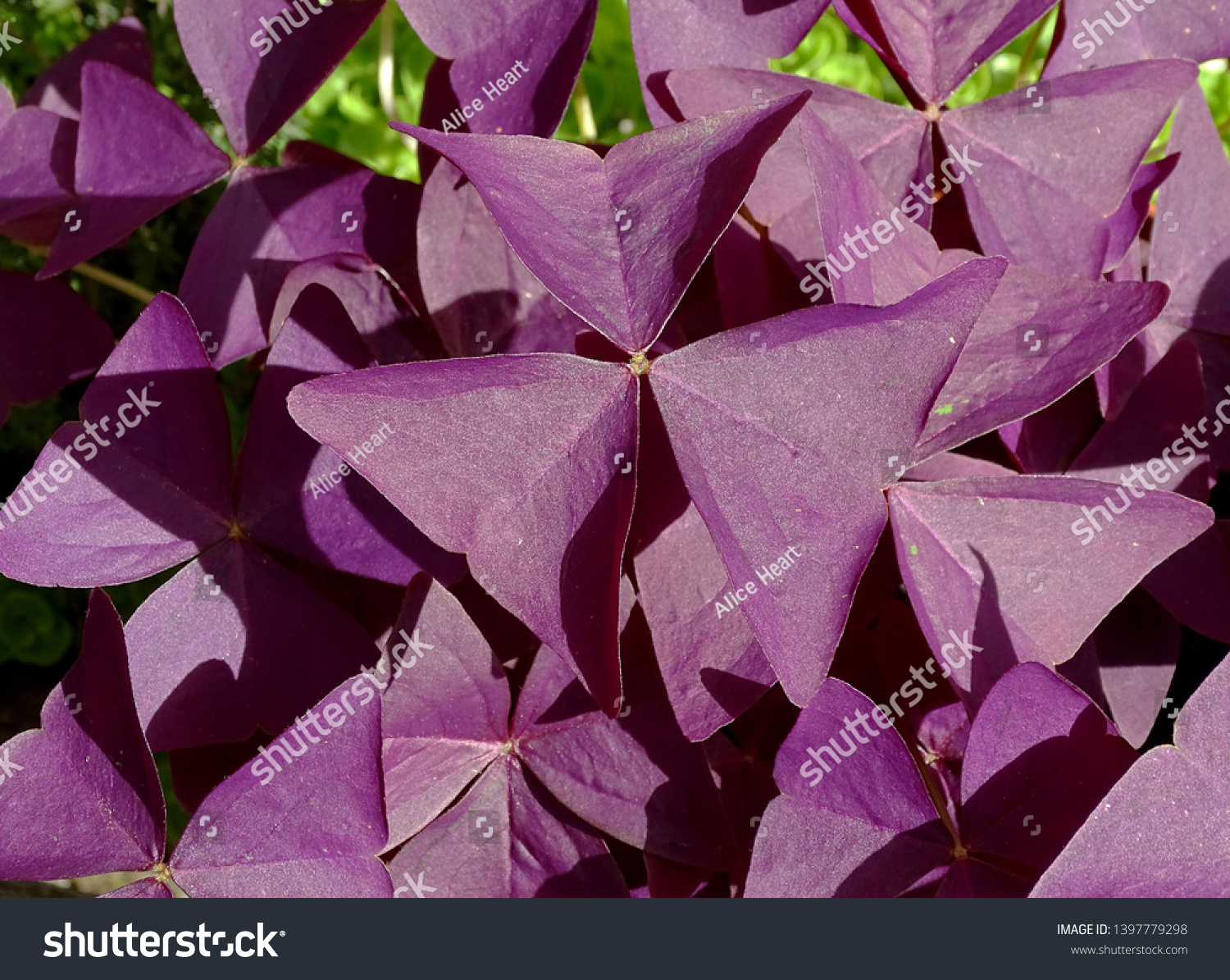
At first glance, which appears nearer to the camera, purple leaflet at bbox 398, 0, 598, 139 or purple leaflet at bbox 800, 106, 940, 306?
purple leaflet at bbox 800, 106, 940, 306

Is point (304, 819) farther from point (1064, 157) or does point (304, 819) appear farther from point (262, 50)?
point (1064, 157)

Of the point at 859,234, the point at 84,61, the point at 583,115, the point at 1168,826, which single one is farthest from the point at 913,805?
the point at 84,61

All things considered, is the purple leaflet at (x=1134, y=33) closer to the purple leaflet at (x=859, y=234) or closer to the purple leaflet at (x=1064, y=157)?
the purple leaflet at (x=1064, y=157)

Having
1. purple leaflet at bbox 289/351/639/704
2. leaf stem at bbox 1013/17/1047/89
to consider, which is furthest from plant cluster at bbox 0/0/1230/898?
leaf stem at bbox 1013/17/1047/89

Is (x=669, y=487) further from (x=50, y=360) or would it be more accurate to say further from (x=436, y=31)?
(x=50, y=360)

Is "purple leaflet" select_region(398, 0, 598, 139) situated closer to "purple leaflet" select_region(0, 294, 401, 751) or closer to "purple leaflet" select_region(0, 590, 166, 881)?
"purple leaflet" select_region(0, 294, 401, 751)

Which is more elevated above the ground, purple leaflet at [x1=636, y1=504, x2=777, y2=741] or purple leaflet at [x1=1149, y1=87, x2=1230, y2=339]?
purple leaflet at [x1=1149, y1=87, x2=1230, y2=339]
